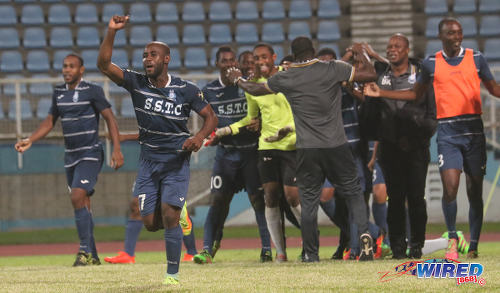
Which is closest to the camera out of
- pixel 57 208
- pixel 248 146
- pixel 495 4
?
pixel 248 146

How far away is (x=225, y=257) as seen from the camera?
9.68 metres

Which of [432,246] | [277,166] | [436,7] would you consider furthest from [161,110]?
[436,7]

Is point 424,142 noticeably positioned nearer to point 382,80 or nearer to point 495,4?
point 382,80

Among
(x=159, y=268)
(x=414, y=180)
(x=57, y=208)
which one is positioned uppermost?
(x=414, y=180)

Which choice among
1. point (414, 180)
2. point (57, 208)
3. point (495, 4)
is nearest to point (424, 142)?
point (414, 180)

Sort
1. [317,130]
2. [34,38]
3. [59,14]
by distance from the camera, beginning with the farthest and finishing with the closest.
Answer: [59,14] → [34,38] → [317,130]

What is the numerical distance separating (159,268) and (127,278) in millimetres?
1240

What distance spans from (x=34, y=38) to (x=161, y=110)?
14.7 meters

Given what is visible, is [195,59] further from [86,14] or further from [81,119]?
[81,119]

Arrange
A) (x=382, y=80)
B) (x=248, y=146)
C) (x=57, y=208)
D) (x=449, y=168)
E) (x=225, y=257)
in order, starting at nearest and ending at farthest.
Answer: (x=449, y=168) < (x=382, y=80) < (x=248, y=146) < (x=225, y=257) < (x=57, y=208)

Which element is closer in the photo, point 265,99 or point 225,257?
point 265,99

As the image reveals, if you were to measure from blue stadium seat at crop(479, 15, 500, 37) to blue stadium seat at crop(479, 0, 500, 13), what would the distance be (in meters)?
0.22

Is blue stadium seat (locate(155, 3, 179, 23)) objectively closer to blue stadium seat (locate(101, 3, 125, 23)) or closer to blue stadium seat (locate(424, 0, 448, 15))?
blue stadium seat (locate(101, 3, 125, 23))

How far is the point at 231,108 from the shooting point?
8422mm
